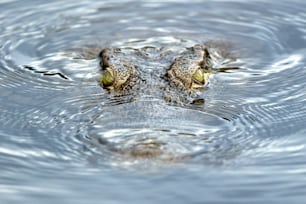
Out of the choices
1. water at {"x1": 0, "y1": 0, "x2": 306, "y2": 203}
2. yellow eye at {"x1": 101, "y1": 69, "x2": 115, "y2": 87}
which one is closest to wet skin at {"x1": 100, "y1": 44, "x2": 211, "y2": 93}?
yellow eye at {"x1": 101, "y1": 69, "x2": 115, "y2": 87}

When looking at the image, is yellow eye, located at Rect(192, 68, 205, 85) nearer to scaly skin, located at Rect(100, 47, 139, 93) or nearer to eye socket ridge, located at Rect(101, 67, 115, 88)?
scaly skin, located at Rect(100, 47, 139, 93)

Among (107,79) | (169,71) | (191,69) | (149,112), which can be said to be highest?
(191,69)

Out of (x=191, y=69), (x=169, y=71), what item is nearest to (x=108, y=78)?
(x=169, y=71)

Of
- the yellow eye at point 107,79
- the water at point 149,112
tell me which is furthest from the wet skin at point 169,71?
the water at point 149,112

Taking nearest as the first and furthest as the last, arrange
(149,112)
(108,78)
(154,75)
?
(149,112) → (154,75) → (108,78)

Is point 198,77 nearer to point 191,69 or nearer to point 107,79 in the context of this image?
point 191,69

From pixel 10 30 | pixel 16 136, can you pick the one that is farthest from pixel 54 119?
pixel 10 30

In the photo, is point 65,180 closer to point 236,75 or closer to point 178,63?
point 178,63
